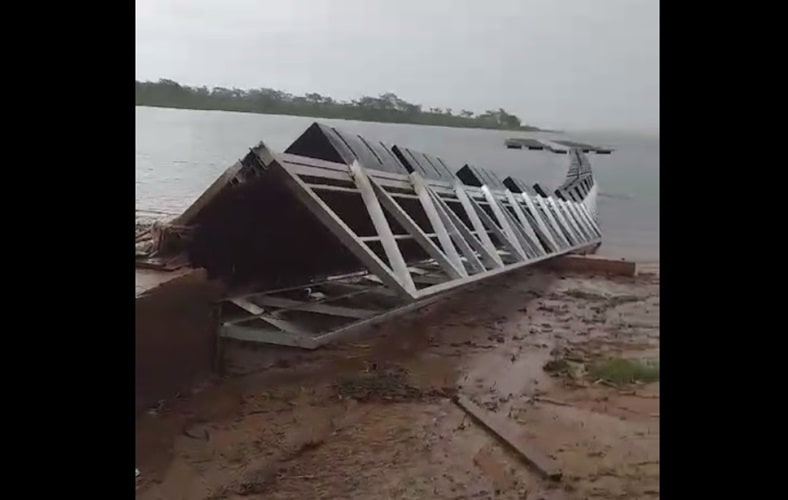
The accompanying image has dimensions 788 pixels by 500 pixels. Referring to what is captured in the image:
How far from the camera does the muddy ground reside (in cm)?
144

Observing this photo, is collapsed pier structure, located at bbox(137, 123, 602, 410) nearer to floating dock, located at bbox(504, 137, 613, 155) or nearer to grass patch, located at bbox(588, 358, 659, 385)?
floating dock, located at bbox(504, 137, 613, 155)

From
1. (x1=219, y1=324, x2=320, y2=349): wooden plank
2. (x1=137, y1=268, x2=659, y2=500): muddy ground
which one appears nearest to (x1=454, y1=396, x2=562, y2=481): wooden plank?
(x1=137, y1=268, x2=659, y2=500): muddy ground

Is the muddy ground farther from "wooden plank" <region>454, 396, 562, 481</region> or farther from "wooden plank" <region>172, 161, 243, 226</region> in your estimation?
"wooden plank" <region>172, 161, 243, 226</region>

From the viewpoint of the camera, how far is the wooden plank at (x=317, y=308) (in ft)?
5.09

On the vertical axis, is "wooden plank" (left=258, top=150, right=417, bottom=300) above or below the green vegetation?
below

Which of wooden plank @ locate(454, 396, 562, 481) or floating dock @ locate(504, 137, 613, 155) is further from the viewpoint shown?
floating dock @ locate(504, 137, 613, 155)

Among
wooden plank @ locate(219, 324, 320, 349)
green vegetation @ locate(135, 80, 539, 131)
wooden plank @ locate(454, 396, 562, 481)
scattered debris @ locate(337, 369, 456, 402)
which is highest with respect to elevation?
green vegetation @ locate(135, 80, 539, 131)

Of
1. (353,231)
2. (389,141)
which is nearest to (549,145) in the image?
(389,141)

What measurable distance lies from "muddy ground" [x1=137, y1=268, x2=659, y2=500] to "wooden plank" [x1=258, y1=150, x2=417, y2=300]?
0.28 ft

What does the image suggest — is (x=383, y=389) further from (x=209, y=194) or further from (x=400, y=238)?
(x=209, y=194)

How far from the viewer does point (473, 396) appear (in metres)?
1.51

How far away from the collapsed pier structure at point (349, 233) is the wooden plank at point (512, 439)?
23 cm

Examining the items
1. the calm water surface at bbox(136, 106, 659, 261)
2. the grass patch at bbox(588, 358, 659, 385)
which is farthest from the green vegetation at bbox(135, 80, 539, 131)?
the grass patch at bbox(588, 358, 659, 385)
